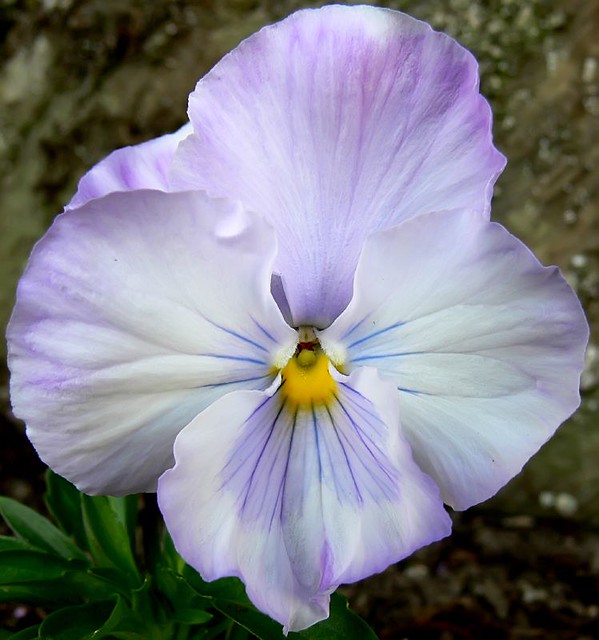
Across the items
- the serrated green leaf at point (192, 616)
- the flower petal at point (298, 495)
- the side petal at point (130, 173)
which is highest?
the side petal at point (130, 173)

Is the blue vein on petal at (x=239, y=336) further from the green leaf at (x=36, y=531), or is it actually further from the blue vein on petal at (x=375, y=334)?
the green leaf at (x=36, y=531)

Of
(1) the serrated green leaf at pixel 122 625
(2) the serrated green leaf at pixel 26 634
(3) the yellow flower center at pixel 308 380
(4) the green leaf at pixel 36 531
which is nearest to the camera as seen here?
(3) the yellow flower center at pixel 308 380

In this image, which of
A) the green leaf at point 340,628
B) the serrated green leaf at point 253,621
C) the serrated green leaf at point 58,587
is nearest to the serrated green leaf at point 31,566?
the serrated green leaf at point 58,587

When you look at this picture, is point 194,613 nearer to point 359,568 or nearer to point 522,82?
point 359,568

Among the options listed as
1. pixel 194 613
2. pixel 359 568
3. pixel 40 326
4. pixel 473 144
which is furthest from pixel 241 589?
pixel 473 144

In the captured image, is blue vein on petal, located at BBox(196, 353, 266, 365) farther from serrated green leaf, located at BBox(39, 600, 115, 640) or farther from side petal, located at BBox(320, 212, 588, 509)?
serrated green leaf, located at BBox(39, 600, 115, 640)

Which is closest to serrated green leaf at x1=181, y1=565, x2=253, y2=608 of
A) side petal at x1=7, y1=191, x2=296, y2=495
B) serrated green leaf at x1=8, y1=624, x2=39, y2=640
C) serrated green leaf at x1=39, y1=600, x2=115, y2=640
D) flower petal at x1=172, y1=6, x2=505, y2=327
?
serrated green leaf at x1=39, y1=600, x2=115, y2=640
